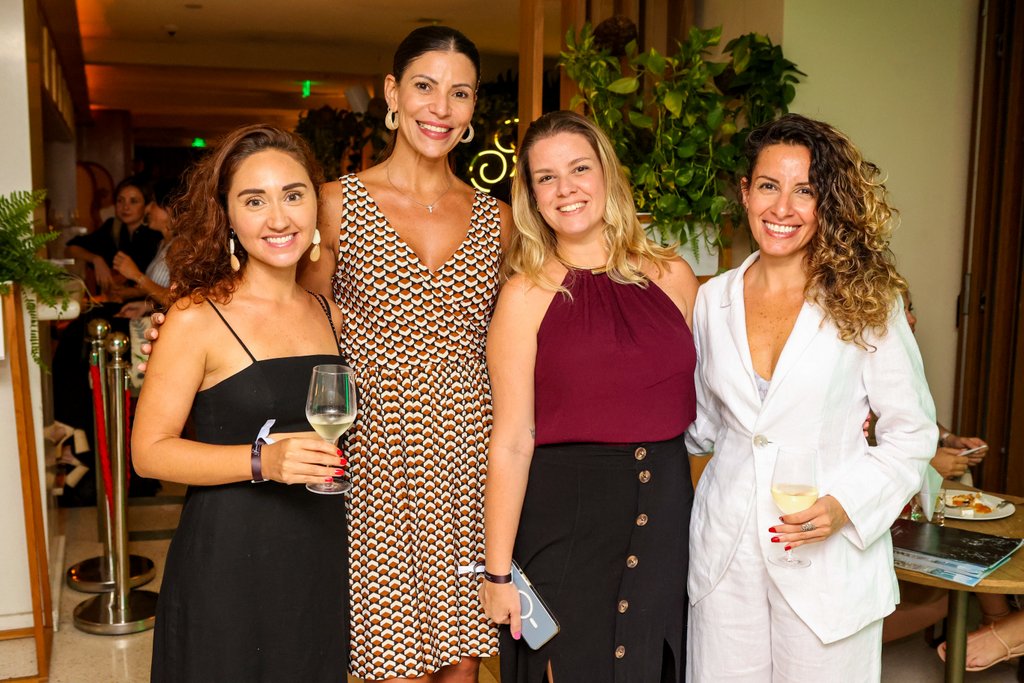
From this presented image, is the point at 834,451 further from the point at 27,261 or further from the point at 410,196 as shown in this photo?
the point at 27,261

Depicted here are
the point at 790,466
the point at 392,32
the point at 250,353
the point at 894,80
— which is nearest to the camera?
the point at 790,466

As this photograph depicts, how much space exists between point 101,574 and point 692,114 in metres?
3.49

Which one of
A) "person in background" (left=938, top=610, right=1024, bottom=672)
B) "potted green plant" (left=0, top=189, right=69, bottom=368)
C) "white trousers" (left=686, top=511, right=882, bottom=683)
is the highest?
"potted green plant" (left=0, top=189, right=69, bottom=368)

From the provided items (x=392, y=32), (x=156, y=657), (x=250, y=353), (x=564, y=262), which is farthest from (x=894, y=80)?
(x=392, y=32)

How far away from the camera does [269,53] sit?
10227mm

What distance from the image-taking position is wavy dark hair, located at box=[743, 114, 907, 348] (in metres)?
2.06

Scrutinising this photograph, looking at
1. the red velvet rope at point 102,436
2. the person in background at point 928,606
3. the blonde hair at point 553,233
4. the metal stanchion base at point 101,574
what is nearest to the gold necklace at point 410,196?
the blonde hair at point 553,233

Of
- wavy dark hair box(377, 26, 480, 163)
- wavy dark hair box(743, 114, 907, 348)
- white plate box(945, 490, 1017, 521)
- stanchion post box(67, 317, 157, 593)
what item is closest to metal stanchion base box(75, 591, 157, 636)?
stanchion post box(67, 317, 157, 593)

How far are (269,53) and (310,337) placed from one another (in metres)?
8.89

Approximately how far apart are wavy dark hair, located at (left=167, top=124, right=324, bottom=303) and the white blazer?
1110mm

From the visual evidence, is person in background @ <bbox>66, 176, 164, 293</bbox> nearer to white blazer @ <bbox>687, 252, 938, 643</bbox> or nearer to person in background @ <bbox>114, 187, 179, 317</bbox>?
person in background @ <bbox>114, 187, 179, 317</bbox>

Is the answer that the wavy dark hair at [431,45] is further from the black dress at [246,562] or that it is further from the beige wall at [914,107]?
the beige wall at [914,107]

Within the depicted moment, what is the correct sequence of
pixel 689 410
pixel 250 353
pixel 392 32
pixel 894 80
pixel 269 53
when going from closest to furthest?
pixel 250 353, pixel 689 410, pixel 894 80, pixel 392 32, pixel 269 53

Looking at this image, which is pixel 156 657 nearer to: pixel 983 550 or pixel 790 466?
pixel 790 466
